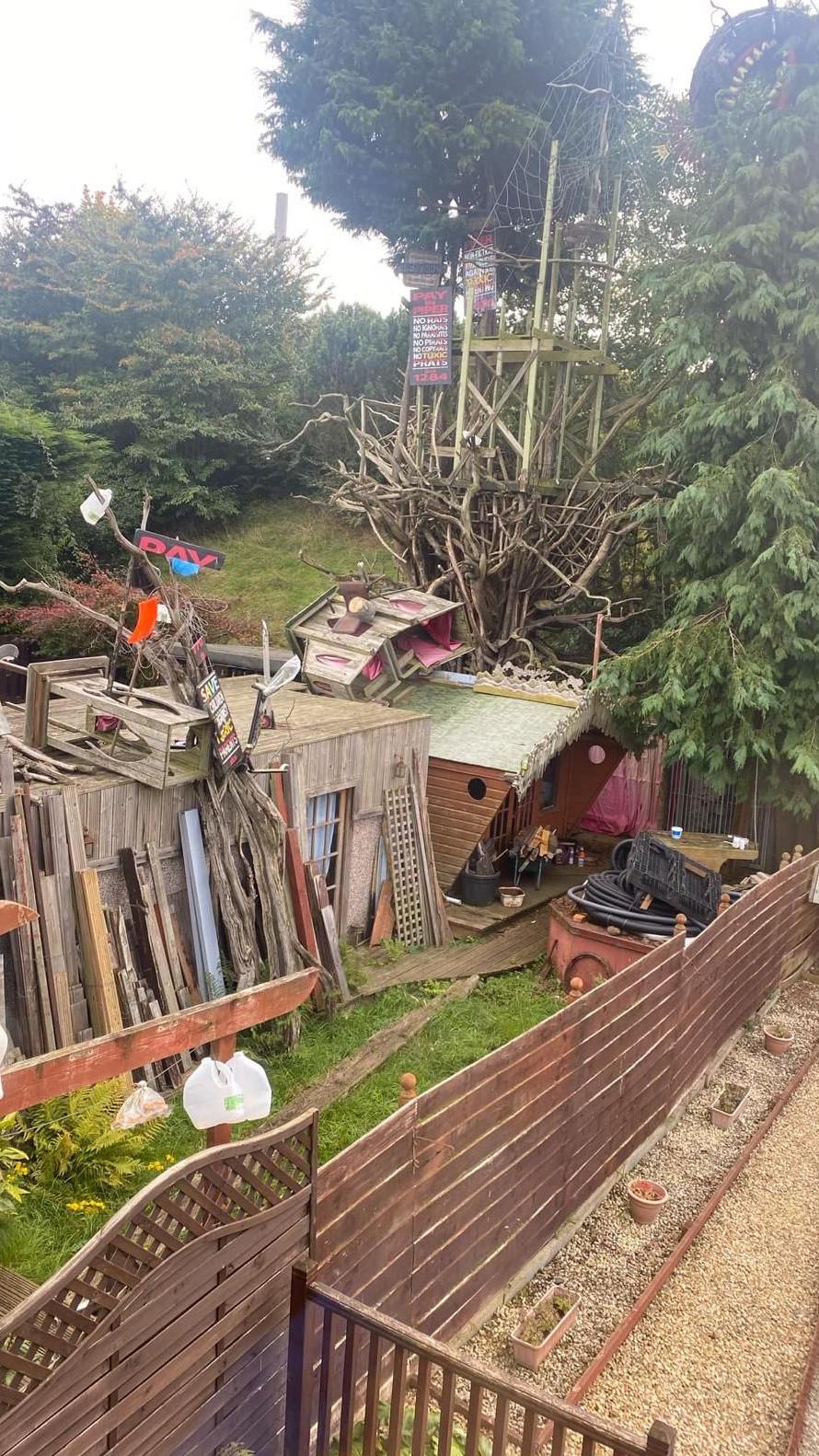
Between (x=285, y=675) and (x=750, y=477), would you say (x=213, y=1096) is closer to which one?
(x=285, y=675)

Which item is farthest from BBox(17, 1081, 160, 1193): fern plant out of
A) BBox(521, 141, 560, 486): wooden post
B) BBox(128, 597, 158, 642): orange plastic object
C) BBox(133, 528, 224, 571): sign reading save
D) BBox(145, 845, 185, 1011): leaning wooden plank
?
BBox(521, 141, 560, 486): wooden post

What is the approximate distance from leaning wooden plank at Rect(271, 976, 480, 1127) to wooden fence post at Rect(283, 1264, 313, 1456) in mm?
3212

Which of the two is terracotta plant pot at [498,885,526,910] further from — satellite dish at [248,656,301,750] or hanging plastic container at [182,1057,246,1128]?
hanging plastic container at [182,1057,246,1128]

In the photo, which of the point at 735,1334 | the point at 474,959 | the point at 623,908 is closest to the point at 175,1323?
the point at 735,1334

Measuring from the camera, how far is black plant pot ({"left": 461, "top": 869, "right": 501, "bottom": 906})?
13586 mm

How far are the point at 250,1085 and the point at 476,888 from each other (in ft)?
32.7

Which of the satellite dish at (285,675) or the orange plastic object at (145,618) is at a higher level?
the orange plastic object at (145,618)

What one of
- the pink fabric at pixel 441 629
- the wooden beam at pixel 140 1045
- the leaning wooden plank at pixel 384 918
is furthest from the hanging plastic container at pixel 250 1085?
the pink fabric at pixel 441 629

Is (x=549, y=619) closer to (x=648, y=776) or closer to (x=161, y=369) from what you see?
(x=648, y=776)

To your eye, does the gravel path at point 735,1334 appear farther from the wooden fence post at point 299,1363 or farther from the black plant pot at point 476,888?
the black plant pot at point 476,888

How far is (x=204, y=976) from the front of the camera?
8789mm

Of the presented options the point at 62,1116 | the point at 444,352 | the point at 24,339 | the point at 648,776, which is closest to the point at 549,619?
the point at 648,776

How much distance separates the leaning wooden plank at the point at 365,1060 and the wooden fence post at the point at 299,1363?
321 cm

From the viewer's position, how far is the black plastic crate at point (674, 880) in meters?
10.3
